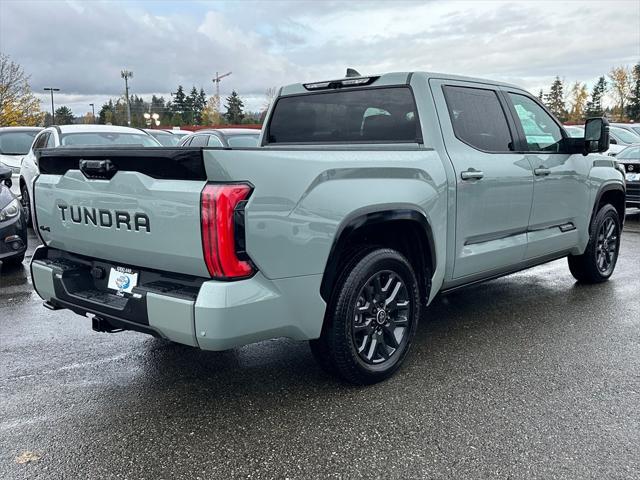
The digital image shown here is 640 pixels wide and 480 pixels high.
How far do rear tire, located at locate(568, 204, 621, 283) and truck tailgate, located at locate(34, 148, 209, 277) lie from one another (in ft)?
14.4

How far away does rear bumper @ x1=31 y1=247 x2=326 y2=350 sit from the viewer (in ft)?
8.66

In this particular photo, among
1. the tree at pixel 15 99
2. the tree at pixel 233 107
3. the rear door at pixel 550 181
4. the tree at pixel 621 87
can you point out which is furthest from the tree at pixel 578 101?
the rear door at pixel 550 181

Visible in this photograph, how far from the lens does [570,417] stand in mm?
3055

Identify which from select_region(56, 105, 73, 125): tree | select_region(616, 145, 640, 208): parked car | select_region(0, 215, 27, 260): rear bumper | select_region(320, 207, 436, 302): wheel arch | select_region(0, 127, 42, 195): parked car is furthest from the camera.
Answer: select_region(56, 105, 73, 125): tree

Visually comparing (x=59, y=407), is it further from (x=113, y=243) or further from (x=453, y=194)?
(x=453, y=194)

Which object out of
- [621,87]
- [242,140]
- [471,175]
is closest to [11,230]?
[242,140]

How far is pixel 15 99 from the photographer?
121ft

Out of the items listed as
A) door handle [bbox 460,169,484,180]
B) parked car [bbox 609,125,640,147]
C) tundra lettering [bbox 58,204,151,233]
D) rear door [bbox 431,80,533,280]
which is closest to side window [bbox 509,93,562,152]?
rear door [bbox 431,80,533,280]

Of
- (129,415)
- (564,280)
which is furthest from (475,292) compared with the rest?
(129,415)

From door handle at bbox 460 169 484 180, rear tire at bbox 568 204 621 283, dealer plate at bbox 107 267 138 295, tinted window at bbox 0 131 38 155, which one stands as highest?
tinted window at bbox 0 131 38 155

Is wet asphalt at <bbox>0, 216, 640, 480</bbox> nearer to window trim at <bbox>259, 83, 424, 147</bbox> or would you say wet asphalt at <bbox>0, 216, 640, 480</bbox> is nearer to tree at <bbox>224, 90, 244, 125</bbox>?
window trim at <bbox>259, 83, 424, 147</bbox>

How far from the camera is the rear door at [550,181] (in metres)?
4.67

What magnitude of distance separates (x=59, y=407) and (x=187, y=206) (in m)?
1.51

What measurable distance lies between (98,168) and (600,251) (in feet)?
16.6
